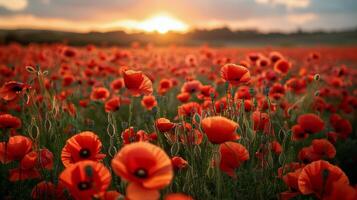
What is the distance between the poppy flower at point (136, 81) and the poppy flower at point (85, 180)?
2.33ft

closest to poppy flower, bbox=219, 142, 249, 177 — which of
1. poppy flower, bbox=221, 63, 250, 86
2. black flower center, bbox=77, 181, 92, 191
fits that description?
poppy flower, bbox=221, 63, 250, 86

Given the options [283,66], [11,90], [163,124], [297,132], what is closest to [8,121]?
[11,90]

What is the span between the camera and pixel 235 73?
2203 mm

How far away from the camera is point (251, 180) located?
2.35 meters

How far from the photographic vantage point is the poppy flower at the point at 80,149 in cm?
164

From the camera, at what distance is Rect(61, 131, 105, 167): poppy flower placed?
5.39 feet

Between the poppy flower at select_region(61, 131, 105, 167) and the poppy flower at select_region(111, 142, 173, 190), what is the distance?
1.50ft

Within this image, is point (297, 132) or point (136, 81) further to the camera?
point (297, 132)

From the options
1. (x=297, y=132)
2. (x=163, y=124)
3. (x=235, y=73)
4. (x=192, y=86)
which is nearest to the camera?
(x=163, y=124)

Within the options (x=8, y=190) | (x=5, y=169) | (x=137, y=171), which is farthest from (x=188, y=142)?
(x=5, y=169)

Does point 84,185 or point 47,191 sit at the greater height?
point 84,185

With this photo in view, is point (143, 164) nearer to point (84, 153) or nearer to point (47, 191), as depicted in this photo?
point (84, 153)

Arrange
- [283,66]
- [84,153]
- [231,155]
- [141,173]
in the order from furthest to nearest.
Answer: [283,66]
[231,155]
[84,153]
[141,173]

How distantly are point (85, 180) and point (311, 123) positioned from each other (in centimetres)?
150
